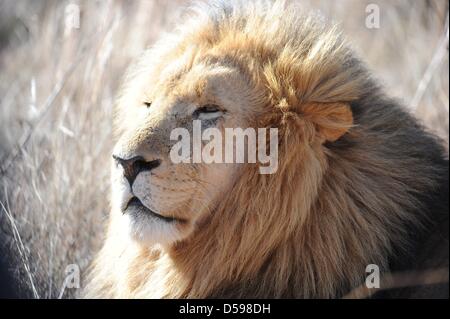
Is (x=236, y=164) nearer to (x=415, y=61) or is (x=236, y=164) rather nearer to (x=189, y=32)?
(x=189, y=32)

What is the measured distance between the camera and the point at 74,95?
197 inches

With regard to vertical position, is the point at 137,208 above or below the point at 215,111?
below

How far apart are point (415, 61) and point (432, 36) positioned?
1.53 ft

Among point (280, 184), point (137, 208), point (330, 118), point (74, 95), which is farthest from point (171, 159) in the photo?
point (74, 95)

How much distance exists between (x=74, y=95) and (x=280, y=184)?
2421 mm

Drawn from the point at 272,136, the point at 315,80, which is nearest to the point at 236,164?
the point at 272,136

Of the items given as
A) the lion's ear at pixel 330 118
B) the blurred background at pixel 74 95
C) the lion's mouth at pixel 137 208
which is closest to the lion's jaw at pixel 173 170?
the lion's mouth at pixel 137 208

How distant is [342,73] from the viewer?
3002 mm

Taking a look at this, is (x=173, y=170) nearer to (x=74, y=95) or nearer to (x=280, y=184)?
(x=280, y=184)

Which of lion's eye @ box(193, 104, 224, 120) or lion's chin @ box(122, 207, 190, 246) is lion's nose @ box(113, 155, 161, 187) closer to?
lion's chin @ box(122, 207, 190, 246)

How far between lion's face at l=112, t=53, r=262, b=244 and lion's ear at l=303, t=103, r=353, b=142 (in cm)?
21

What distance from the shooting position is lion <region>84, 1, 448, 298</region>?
2857 millimetres

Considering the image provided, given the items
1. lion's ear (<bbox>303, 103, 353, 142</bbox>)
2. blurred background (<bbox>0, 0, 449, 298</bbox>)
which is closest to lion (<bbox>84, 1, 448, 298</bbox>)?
lion's ear (<bbox>303, 103, 353, 142</bbox>)

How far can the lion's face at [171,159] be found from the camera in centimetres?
276
